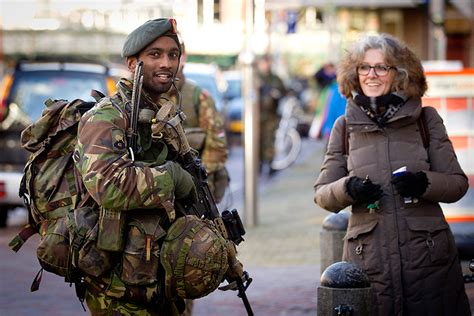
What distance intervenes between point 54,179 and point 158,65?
2.11 feet

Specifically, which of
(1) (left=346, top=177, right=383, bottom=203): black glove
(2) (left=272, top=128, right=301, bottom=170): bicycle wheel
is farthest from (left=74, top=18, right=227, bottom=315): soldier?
(2) (left=272, top=128, right=301, bottom=170): bicycle wheel

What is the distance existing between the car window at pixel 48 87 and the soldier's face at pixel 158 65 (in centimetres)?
A: 970

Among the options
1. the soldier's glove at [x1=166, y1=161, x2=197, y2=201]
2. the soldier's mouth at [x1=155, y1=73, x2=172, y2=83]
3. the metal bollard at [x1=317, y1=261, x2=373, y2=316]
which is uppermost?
the soldier's mouth at [x1=155, y1=73, x2=172, y2=83]

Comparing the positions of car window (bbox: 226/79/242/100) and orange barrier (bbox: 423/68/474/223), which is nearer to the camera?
orange barrier (bbox: 423/68/474/223)

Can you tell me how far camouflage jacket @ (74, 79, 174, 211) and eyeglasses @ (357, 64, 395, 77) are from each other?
5.40ft

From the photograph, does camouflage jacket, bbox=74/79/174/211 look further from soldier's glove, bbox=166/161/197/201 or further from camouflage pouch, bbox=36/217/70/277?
camouflage pouch, bbox=36/217/70/277

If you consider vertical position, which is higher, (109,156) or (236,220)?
(109,156)

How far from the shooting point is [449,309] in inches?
241

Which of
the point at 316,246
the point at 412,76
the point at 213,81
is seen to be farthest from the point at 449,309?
the point at 213,81

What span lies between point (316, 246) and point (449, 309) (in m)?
7.13

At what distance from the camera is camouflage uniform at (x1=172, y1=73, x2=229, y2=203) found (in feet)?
27.1

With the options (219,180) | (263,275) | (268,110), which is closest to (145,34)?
(219,180)

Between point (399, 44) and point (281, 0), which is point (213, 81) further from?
point (399, 44)

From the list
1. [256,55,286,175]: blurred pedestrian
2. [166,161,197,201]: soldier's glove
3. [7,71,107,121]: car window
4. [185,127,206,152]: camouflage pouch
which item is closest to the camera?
[166,161,197,201]: soldier's glove
